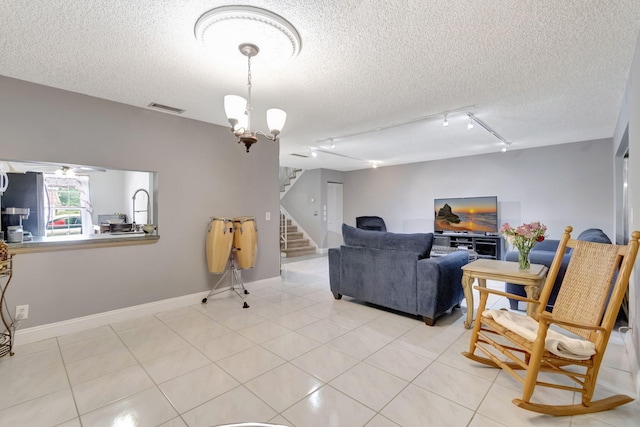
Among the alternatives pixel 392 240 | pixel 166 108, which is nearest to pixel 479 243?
pixel 392 240

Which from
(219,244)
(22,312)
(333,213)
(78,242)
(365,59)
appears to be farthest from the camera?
(333,213)

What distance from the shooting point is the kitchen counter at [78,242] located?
257cm

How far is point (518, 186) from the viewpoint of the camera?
563 centimetres

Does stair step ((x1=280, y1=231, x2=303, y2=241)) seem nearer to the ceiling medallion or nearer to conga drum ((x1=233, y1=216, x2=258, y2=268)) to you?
conga drum ((x1=233, y1=216, x2=258, y2=268))

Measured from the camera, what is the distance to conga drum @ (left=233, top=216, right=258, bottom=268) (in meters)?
3.65

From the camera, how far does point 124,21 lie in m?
1.78

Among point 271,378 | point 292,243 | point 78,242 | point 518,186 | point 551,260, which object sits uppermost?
point 518,186

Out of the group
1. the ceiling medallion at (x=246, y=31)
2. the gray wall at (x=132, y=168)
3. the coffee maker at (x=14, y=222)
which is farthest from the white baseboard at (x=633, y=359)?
the coffee maker at (x=14, y=222)

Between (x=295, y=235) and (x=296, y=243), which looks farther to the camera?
(x=295, y=235)

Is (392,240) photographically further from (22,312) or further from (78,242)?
(22,312)

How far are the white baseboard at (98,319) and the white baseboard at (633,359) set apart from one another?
411 centimetres

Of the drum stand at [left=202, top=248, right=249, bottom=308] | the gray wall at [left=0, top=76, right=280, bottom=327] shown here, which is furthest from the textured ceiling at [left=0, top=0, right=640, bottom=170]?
the drum stand at [left=202, top=248, right=249, bottom=308]

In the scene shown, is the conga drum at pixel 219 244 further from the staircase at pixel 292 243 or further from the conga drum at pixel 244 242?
the staircase at pixel 292 243

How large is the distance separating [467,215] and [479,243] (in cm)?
68
